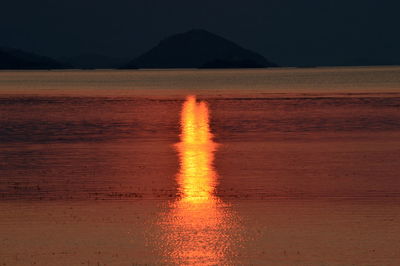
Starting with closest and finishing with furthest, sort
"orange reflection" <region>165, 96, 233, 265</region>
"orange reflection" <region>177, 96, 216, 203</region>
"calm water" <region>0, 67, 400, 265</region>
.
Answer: "orange reflection" <region>165, 96, 233, 265</region>
"calm water" <region>0, 67, 400, 265</region>
"orange reflection" <region>177, 96, 216, 203</region>

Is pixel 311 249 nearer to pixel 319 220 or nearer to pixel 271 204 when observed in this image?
pixel 319 220

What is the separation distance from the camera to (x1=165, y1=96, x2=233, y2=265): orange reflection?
15.3m

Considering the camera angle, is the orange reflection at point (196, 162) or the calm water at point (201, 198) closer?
the calm water at point (201, 198)

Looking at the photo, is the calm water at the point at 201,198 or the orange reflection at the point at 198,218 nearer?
the orange reflection at the point at 198,218

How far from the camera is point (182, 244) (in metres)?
16.0

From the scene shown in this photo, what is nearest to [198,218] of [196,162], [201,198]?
[201,198]

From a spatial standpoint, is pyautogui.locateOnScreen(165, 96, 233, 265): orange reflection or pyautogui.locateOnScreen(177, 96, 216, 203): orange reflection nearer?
pyautogui.locateOnScreen(165, 96, 233, 265): orange reflection

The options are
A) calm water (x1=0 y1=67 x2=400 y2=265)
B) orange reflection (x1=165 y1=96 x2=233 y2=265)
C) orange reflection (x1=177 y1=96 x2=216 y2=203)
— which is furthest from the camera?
orange reflection (x1=177 y1=96 x2=216 y2=203)

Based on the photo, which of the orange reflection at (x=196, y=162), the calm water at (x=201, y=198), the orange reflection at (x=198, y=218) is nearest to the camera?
the orange reflection at (x=198, y=218)

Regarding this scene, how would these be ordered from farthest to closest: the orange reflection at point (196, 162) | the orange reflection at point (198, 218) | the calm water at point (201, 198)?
the orange reflection at point (196, 162) < the calm water at point (201, 198) < the orange reflection at point (198, 218)

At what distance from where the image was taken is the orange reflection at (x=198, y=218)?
15.3m

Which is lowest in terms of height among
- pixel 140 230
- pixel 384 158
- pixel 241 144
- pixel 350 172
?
pixel 140 230

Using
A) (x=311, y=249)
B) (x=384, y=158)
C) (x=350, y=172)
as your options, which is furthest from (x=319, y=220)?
(x=384, y=158)

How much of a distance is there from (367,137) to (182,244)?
2437 cm
